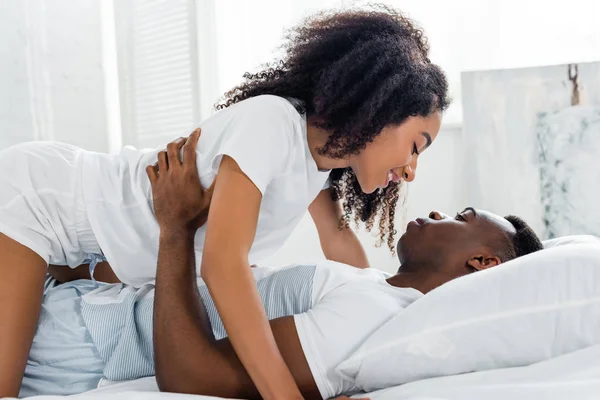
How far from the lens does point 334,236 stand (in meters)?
1.82

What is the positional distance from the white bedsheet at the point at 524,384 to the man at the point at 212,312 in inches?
5.9

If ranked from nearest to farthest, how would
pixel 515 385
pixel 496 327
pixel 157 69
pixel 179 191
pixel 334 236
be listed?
1. pixel 515 385
2. pixel 496 327
3. pixel 179 191
4. pixel 334 236
5. pixel 157 69

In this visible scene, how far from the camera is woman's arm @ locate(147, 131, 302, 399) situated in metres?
1.12

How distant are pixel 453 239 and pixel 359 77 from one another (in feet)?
1.35

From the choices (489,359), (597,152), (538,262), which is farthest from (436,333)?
(597,152)

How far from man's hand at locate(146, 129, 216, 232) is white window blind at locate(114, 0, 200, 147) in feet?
5.64

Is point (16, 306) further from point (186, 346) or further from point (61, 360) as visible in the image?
point (186, 346)

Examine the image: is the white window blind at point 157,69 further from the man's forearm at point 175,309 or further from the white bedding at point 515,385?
the white bedding at point 515,385

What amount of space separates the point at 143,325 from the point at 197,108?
1.87 meters

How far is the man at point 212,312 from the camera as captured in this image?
120 centimetres

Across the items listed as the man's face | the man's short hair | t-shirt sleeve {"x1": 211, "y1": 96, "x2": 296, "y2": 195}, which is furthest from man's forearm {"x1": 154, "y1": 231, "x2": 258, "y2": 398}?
the man's short hair

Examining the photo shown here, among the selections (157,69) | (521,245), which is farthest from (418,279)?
(157,69)

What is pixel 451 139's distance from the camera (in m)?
2.63

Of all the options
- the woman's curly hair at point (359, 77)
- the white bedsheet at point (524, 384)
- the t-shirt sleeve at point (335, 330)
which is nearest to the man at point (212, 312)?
the t-shirt sleeve at point (335, 330)
